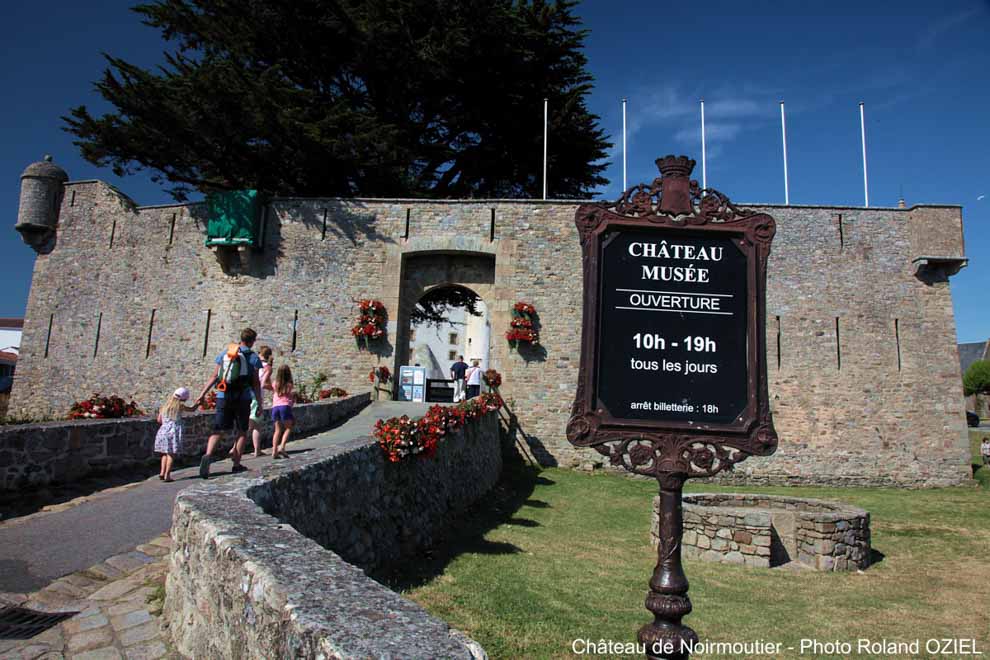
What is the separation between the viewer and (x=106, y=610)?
3.93 metres

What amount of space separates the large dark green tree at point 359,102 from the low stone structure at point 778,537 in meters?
13.3

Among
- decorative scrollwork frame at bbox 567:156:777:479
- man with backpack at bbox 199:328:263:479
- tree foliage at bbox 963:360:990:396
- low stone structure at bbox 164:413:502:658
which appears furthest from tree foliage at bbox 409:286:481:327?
tree foliage at bbox 963:360:990:396

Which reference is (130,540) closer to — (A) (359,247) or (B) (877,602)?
(B) (877,602)

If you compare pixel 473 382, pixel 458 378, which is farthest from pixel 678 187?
pixel 458 378

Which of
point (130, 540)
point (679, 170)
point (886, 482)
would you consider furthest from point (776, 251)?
point (130, 540)

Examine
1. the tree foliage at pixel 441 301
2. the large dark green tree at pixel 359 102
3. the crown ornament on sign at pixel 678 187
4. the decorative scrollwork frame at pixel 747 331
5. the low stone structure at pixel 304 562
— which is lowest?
the low stone structure at pixel 304 562

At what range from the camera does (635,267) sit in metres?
3.14

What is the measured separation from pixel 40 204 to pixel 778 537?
2098 cm

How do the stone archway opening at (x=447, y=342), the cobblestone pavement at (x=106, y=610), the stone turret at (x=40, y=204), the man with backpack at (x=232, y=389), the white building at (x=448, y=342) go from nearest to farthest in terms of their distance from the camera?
the cobblestone pavement at (x=106, y=610), the man with backpack at (x=232, y=389), the stone turret at (x=40, y=204), the stone archway opening at (x=447, y=342), the white building at (x=448, y=342)

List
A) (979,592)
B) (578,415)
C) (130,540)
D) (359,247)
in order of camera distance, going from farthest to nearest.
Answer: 1. (359,247)
2. (979,592)
3. (130,540)
4. (578,415)

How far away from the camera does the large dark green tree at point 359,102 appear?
1664 centimetres

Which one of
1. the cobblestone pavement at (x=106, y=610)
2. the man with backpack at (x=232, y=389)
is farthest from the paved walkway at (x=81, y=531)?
the man with backpack at (x=232, y=389)

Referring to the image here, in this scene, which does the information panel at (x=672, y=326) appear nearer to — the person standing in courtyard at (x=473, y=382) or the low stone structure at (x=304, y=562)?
the low stone structure at (x=304, y=562)

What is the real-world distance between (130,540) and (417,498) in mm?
2684
